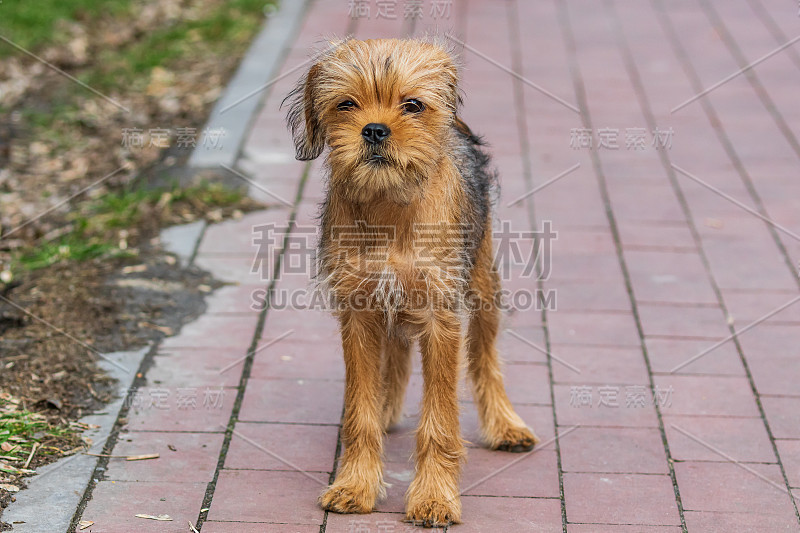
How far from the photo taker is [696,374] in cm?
450

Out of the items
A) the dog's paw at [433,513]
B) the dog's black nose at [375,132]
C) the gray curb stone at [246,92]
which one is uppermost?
the gray curb stone at [246,92]

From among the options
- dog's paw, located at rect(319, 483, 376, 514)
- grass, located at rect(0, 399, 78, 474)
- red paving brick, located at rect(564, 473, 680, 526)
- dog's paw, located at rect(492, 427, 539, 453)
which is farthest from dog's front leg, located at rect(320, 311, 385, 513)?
grass, located at rect(0, 399, 78, 474)

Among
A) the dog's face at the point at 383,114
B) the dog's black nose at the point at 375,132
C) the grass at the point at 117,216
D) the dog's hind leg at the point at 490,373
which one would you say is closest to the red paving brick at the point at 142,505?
the dog's hind leg at the point at 490,373

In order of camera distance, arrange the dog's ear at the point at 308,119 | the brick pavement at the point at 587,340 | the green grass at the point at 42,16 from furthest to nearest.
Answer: the green grass at the point at 42,16 → the brick pavement at the point at 587,340 → the dog's ear at the point at 308,119

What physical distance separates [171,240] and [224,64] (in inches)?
111

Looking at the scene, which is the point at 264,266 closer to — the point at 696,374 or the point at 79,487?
the point at 79,487

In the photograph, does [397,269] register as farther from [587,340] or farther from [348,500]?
[587,340]

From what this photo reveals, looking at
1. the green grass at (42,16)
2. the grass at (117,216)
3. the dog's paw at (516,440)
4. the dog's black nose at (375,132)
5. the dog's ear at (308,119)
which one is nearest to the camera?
the dog's black nose at (375,132)

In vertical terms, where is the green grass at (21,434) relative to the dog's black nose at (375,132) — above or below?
below

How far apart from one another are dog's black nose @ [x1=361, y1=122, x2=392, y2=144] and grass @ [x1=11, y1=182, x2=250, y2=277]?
2.69 metres

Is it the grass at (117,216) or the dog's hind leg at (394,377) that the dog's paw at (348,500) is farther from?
the grass at (117,216)

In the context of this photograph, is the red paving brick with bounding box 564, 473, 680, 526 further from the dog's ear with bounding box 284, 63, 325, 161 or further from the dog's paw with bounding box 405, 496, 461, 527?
the dog's ear with bounding box 284, 63, 325, 161

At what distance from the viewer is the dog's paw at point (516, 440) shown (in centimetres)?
397

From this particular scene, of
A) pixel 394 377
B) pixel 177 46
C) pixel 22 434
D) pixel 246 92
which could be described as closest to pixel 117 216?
pixel 246 92
